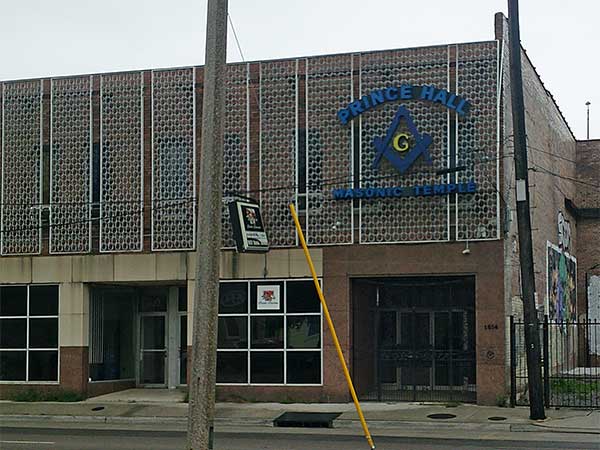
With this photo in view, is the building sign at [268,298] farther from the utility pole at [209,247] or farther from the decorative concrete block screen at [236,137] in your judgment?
the utility pole at [209,247]

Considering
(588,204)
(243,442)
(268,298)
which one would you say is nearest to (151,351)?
(268,298)

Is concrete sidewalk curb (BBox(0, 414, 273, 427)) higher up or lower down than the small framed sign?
lower down

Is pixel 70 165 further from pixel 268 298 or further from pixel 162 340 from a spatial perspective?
pixel 268 298

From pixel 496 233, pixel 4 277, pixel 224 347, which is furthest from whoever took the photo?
pixel 4 277

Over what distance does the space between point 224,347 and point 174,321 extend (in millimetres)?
3186

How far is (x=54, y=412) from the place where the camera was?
2520 centimetres

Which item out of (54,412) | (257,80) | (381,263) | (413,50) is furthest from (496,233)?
(54,412)

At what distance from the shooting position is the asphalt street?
17.4 meters

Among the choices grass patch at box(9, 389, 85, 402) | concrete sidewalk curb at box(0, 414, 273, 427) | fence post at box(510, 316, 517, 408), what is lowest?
concrete sidewalk curb at box(0, 414, 273, 427)

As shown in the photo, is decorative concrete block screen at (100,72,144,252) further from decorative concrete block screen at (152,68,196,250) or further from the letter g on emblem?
the letter g on emblem

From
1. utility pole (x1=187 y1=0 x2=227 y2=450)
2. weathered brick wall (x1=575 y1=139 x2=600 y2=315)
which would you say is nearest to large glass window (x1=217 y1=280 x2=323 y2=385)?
utility pole (x1=187 y1=0 x2=227 y2=450)

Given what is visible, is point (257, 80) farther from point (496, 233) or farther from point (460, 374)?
point (460, 374)

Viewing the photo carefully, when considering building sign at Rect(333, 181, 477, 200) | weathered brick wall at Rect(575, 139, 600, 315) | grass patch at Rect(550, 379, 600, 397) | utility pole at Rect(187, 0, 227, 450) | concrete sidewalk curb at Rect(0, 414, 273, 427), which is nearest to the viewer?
utility pole at Rect(187, 0, 227, 450)

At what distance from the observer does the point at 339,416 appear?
74.9ft
